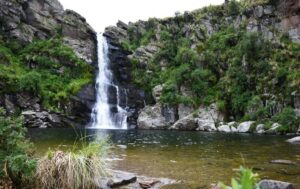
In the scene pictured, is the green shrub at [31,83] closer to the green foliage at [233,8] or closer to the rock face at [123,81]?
the rock face at [123,81]

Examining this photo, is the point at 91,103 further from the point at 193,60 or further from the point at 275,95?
the point at 275,95

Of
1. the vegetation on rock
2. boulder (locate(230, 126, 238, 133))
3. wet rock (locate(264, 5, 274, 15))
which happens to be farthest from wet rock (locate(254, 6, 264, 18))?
boulder (locate(230, 126, 238, 133))

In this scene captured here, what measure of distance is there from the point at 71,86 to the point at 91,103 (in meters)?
5.84

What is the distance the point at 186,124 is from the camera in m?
62.8

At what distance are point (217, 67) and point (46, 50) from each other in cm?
3808

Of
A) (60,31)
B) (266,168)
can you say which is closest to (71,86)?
(60,31)

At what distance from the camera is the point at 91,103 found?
70.9m

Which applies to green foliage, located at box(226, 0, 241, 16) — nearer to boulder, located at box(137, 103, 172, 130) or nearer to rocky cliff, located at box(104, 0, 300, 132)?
rocky cliff, located at box(104, 0, 300, 132)

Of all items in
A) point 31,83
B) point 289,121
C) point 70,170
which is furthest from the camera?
point 31,83

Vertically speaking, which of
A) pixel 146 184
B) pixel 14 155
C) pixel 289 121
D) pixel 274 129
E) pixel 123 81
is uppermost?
pixel 123 81

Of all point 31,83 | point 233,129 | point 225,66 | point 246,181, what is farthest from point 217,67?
point 246,181

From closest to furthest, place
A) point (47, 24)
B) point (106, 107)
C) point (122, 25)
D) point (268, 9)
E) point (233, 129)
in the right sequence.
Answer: point (233, 129) < point (106, 107) < point (268, 9) < point (47, 24) < point (122, 25)

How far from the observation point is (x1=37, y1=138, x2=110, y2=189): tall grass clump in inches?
380

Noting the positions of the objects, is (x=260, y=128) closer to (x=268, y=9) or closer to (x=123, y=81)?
(x=123, y=81)
